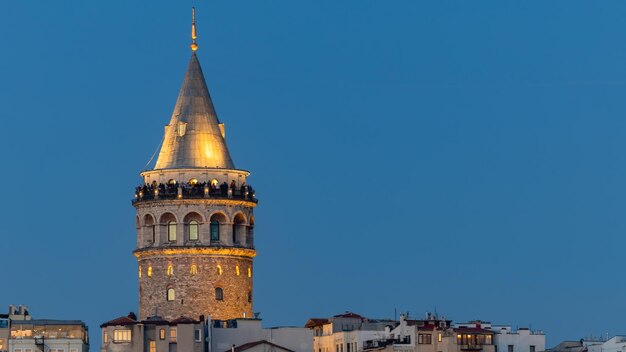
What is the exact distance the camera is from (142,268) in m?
111

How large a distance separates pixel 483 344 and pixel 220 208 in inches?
661

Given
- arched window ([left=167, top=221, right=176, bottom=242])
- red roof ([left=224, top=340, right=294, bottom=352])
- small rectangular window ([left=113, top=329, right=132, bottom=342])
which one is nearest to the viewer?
red roof ([left=224, top=340, right=294, bottom=352])

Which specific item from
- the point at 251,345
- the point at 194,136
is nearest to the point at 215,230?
the point at 194,136

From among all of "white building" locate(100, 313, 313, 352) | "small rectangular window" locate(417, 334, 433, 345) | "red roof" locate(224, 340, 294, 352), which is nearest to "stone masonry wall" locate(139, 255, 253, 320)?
"white building" locate(100, 313, 313, 352)

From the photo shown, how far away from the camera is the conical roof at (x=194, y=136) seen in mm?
110812

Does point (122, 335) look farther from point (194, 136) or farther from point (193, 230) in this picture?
point (194, 136)

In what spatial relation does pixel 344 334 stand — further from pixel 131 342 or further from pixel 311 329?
pixel 131 342

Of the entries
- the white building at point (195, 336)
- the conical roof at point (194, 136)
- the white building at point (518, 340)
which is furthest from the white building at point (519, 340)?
the conical roof at point (194, 136)

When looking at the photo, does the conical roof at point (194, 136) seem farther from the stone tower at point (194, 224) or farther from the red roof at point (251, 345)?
the red roof at point (251, 345)

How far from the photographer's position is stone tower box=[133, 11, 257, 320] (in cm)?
10912

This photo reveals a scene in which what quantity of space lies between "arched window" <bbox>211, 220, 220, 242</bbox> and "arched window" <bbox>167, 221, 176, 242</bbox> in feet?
6.77

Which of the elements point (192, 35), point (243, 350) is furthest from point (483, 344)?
point (192, 35)

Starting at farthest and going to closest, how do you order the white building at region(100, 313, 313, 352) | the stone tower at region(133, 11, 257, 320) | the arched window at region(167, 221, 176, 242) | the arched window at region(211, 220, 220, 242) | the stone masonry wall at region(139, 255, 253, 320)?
the arched window at region(211, 220, 220, 242) < the arched window at region(167, 221, 176, 242) < the stone tower at region(133, 11, 257, 320) < the stone masonry wall at region(139, 255, 253, 320) < the white building at region(100, 313, 313, 352)

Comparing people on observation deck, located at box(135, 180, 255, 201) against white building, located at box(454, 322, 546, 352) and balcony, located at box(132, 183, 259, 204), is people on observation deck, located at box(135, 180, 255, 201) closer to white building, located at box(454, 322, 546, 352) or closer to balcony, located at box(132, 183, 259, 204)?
balcony, located at box(132, 183, 259, 204)
